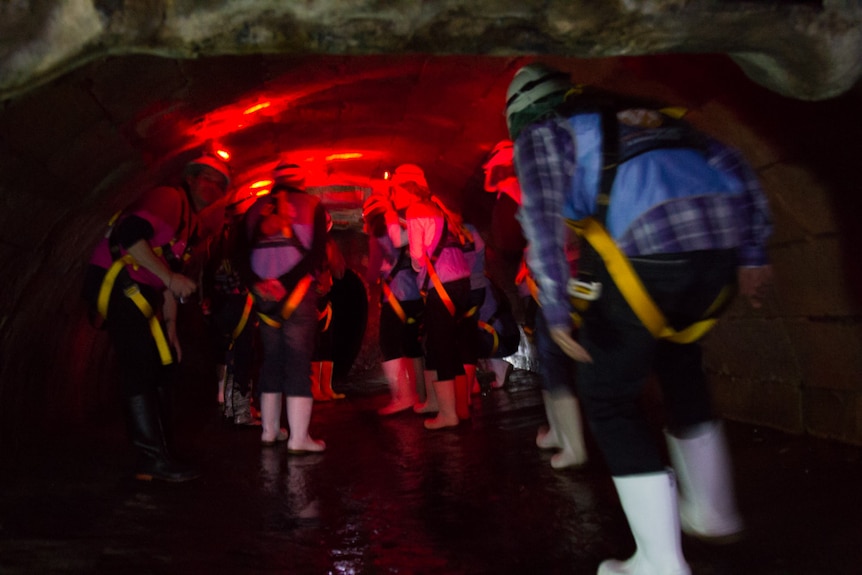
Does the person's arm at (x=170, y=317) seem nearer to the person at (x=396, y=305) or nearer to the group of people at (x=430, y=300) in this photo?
the group of people at (x=430, y=300)

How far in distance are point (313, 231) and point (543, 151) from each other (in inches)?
117

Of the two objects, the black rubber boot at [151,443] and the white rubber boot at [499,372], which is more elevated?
the white rubber boot at [499,372]

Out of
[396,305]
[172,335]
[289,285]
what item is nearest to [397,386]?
[396,305]

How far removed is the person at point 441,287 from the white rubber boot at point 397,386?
1031mm

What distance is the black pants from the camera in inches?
91.2

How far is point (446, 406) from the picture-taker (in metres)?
5.77

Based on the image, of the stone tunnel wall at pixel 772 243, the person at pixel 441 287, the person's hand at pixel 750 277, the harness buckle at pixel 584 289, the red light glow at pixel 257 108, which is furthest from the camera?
the red light glow at pixel 257 108

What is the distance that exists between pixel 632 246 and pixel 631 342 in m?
0.30

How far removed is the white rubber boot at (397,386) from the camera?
272 inches

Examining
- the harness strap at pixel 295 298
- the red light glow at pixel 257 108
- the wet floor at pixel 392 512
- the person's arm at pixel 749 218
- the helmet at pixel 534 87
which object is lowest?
the wet floor at pixel 392 512

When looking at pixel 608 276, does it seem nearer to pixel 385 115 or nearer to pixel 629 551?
pixel 629 551

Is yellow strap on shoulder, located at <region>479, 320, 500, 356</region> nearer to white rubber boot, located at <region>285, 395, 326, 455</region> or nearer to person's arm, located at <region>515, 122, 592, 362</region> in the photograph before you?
white rubber boot, located at <region>285, 395, 326, 455</region>

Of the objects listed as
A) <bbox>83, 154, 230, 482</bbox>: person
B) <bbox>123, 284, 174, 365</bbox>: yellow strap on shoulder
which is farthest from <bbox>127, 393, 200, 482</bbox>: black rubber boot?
<bbox>123, 284, 174, 365</bbox>: yellow strap on shoulder

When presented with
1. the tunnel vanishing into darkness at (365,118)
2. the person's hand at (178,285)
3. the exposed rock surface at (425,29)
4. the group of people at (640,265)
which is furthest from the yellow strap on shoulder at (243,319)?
the exposed rock surface at (425,29)
